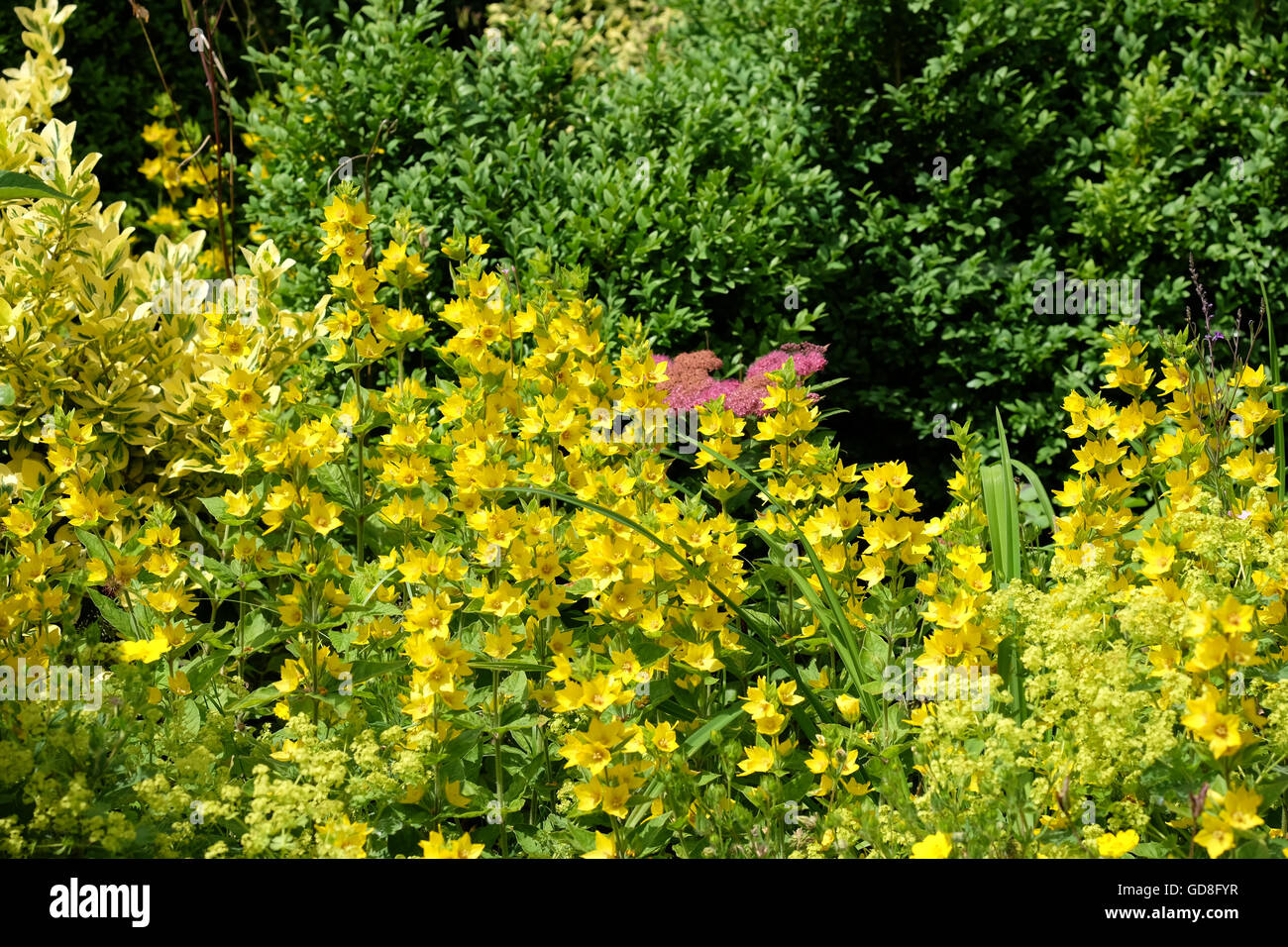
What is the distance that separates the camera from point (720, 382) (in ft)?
12.4

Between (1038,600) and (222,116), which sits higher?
(222,116)

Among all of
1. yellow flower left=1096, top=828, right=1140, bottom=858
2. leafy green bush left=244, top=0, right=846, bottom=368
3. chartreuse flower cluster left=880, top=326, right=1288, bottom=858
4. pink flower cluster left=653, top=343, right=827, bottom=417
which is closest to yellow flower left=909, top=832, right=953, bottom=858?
chartreuse flower cluster left=880, top=326, right=1288, bottom=858

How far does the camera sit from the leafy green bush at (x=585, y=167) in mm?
3996

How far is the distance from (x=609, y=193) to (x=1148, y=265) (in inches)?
84.9

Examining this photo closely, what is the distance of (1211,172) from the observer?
4457mm

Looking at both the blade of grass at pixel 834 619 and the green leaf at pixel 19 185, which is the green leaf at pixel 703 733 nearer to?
the blade of grass at pixel 834 619

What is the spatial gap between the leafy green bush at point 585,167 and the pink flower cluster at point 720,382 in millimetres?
179

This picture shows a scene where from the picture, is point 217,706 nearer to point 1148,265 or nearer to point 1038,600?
point 1038,600

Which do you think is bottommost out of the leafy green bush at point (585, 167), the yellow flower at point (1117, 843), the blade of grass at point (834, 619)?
the yellow flower at point (1117, 843)

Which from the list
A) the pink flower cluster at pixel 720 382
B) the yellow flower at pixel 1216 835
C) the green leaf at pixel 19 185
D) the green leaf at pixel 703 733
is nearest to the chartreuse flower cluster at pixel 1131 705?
the yellow flower at pixel 1216 835

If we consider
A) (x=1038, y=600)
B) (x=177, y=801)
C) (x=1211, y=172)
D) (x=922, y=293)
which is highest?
(x=1211, y=172)

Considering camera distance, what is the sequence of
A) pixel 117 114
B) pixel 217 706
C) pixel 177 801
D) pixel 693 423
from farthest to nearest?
1. pixel 117 114
2. pixel 693 423
3. pixel 217 706
4. pixel 177 801

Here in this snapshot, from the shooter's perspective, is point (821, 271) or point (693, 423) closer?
point (693, 423)
